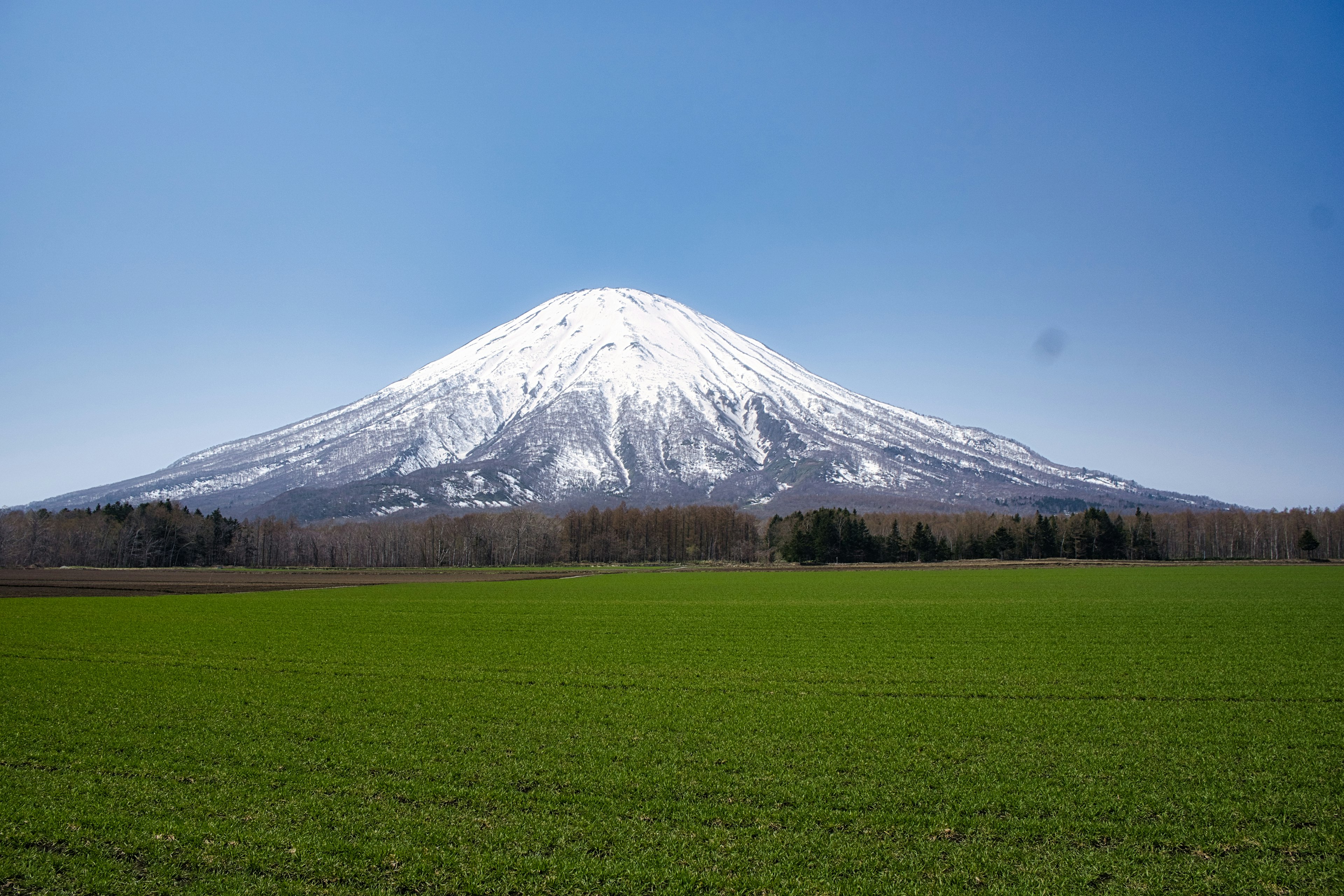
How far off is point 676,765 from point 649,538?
5039 inches

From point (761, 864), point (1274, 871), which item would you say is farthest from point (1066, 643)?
point (761, 864)

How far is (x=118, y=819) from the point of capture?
376 inches

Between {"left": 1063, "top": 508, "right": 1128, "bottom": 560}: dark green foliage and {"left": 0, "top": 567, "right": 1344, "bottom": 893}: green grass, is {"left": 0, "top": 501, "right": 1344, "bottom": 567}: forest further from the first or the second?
{"left": 0, "top": 567, "right": 1344, "bottom": 893}: green grass

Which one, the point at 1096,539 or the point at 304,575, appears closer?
the point at 304,575

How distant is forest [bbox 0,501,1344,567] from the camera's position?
11500 cm

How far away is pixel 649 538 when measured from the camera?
139250 mm

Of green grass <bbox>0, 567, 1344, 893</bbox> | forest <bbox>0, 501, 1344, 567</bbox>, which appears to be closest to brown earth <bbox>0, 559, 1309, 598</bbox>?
forest <bbox>0, 501, 1344, 567</bbox>

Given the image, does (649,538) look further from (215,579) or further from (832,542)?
(215,579)

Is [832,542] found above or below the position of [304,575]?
above

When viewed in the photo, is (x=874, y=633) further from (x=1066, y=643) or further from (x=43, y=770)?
(x=43, y=770)

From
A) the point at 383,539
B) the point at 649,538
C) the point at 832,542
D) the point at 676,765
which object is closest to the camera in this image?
the point at 676,765

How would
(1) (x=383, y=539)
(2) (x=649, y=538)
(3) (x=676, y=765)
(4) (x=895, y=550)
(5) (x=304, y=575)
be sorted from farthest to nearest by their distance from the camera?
1. (1) (x=383, y=539)
2. (2) (x=649, y=538)
3. (4) (x=895, y=550)
4. (5) (x=304, y=575)
5. (3) (x=676, y=765)

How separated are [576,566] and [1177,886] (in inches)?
4221

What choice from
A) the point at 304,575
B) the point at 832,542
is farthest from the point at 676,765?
the point at 832,542
